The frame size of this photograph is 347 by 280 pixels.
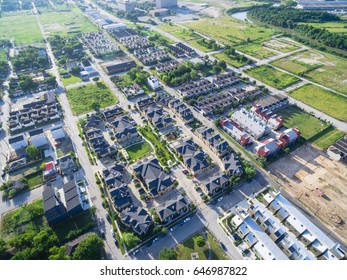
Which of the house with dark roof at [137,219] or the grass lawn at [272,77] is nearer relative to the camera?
the house with dark roof at [137,219]

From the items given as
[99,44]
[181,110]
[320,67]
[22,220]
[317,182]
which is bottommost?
[22,220]

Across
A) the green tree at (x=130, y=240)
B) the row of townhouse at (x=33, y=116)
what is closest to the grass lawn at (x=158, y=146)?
the green tree at (x=130, y=240)

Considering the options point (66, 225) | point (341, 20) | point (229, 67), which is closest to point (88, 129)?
point (66, 225)

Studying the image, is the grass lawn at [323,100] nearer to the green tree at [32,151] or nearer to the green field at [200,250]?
the green field at [200,250]

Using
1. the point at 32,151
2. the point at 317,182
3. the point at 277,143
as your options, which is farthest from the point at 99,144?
the point at 317,182

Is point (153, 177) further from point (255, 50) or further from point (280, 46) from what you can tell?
point (280, 46)

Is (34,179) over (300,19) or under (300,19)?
under
